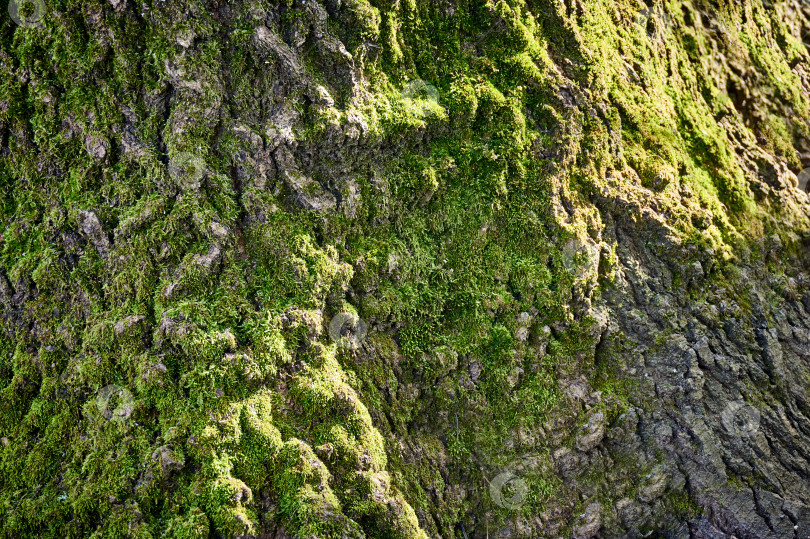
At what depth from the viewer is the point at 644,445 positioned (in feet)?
16.5

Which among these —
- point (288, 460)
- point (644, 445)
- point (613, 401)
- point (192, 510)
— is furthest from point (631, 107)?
point (192, 510)

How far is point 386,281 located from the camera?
4.70 meters

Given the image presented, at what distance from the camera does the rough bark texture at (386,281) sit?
3865 mm

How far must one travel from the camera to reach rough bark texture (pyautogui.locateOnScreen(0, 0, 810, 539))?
3.87 metres

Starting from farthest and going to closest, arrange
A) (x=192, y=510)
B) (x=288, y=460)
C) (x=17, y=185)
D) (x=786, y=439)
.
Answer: (x=786, y=439)
(x=17, y=185)
(x=288, y=460)
(x=192, y=510)

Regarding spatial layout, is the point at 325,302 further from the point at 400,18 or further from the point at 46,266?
the point at 400,18

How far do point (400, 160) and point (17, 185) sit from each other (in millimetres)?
2959

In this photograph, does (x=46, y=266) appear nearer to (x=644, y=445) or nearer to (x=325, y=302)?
(x=325, y=302)

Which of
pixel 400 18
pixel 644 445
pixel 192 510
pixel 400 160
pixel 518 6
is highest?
pixel 518 6

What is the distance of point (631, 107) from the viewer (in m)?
5.59

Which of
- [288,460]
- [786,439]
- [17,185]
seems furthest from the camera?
[786,439]

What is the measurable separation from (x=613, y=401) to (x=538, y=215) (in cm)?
182

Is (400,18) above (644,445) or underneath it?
above

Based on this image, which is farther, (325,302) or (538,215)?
(538,215)
